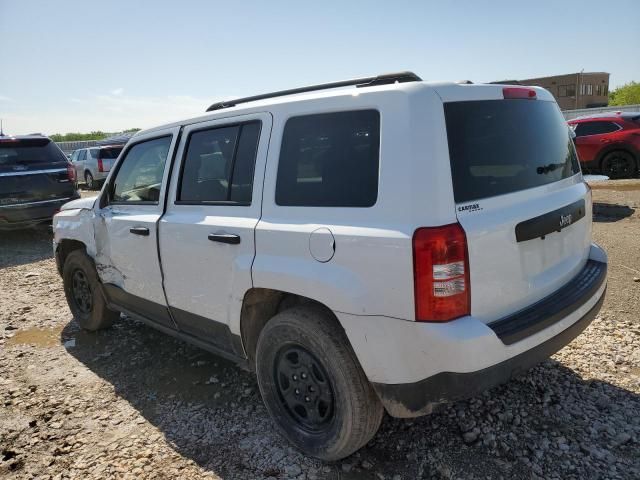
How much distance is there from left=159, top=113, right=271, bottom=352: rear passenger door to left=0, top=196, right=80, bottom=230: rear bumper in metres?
6.17

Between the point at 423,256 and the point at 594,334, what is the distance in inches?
105

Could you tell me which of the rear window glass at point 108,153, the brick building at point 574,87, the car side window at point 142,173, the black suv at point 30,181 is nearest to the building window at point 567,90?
the brick building at point 574,87

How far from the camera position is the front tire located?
7.70ft

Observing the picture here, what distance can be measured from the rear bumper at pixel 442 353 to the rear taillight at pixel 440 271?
0.07m

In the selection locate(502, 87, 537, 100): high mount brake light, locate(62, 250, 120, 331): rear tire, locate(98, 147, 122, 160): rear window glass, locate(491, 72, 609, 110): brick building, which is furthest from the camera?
locate(491, 72, 609, 110): brick building

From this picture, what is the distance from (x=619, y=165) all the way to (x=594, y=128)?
3.38 ft

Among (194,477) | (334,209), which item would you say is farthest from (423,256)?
(194,477)

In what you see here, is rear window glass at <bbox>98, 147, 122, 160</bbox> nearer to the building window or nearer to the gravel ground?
the gravel ground

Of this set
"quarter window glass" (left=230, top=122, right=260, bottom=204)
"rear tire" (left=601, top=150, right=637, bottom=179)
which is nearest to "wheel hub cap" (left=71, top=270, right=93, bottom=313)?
"quarter window glass" (left=230, top=122, right=260, bottom=204)

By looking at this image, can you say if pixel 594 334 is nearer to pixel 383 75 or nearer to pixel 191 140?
pixel 383 75

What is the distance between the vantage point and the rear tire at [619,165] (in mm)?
10812

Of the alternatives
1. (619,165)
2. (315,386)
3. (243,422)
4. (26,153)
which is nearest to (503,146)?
(315,386)

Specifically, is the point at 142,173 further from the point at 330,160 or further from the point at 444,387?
the point at 444,387

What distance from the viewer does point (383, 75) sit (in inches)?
98.1
